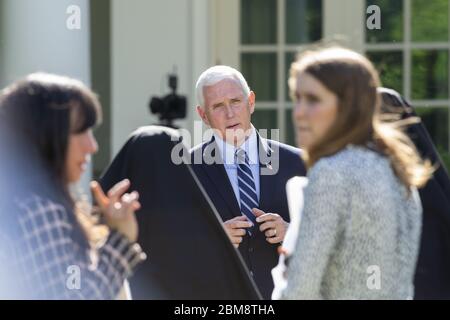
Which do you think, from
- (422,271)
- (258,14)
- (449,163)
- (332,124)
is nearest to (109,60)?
(258,14)

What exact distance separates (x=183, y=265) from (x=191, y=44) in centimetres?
473

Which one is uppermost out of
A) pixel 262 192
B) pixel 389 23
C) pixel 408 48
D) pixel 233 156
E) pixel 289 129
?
pixel 389 23

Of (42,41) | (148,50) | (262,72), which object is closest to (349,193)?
(42,41)

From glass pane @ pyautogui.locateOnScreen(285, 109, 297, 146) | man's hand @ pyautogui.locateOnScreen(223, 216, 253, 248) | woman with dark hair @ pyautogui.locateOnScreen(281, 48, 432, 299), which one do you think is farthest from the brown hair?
glass pane @ pyautogui.locateOnScreen(285, 109, 297, 146)

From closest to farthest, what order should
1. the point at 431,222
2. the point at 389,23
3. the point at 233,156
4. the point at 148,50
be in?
1. the point at 431,222
2. the point at 233,156
3. the point at 148,50
4. the point at 389,23

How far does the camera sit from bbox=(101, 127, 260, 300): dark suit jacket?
335cm

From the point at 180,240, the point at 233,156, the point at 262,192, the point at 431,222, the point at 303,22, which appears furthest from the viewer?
the point at 303,22

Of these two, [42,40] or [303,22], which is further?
[303,22]

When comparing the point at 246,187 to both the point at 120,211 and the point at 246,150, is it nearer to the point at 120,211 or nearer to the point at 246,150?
the point at 246,150

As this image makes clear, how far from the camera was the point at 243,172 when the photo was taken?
15.8 ft

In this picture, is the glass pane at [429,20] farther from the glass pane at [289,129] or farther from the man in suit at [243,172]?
the man in suit at [243,172]

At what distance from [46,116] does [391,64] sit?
5.60 metres

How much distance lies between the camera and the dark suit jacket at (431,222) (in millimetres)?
3805

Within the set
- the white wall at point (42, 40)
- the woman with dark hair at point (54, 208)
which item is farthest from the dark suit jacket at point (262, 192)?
the white wall at point (42, 40)
